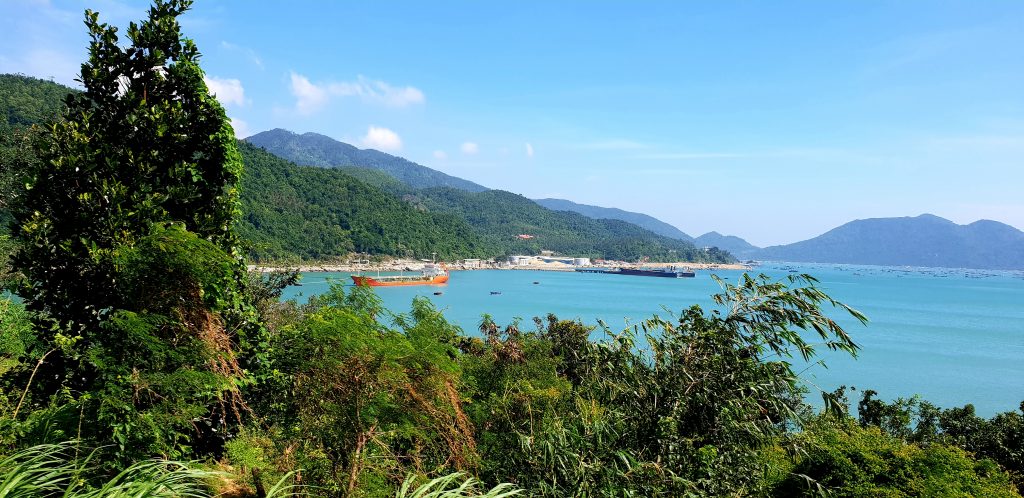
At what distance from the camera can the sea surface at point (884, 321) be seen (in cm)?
2748

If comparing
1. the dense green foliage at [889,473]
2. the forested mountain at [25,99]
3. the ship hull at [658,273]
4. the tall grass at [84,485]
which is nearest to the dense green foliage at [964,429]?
the dense green foliage at [889,473]

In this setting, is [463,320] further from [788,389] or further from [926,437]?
Answer: [788,389]

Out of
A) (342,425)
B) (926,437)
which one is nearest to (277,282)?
(342,425)

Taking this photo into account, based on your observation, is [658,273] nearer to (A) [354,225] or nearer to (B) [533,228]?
(A) [354,225]

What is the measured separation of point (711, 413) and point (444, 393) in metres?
1.93

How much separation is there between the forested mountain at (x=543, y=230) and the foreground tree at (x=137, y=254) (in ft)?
387

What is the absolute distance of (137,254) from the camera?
337cm

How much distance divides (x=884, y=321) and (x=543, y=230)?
105674 millimetres

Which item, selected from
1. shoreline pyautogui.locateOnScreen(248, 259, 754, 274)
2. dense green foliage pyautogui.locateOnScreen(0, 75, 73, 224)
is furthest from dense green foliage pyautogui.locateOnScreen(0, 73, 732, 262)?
shoreline pyautogui.locateOnScreen(248, 259, 754, 274)

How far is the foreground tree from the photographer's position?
3.19 metres

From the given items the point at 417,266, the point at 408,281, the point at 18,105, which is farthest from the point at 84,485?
the point at 417,266

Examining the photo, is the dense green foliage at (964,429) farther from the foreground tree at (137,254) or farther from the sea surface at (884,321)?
the foreground tree at (137,254)

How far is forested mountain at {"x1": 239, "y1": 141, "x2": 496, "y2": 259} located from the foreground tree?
57.4 meters

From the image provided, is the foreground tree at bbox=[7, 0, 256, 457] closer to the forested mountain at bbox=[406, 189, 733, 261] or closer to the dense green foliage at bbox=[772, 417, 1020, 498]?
the dense green foliage at bbox=[772, 417, 1020, 498]
